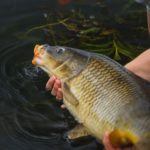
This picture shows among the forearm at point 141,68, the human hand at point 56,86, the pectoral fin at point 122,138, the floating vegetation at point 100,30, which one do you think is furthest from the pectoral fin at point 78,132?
the floating vegetation at point 100,30

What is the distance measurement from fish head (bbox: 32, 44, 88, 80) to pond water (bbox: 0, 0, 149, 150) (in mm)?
557

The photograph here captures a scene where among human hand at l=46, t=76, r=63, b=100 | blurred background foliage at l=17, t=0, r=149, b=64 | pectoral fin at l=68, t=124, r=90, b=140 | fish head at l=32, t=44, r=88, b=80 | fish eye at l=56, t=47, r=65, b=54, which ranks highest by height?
fish eye at l=56, t=47, r=65, b=54

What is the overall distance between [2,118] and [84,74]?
0.81 metres

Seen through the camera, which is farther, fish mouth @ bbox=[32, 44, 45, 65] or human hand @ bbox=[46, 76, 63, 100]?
human hand @ bbox=[46, 76, 63, 100]

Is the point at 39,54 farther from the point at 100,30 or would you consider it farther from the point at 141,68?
the point at 100,30

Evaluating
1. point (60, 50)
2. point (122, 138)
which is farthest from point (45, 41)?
point (122, 138)

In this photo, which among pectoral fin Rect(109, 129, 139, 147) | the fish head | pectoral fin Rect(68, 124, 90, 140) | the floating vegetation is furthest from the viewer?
the floating vegetation

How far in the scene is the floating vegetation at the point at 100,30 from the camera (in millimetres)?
3576

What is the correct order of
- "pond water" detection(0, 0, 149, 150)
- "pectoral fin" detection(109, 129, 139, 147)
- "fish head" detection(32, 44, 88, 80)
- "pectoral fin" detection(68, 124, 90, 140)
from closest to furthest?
"pectoral fin" detection(109, 129, 139, 147) < "fish head" detection(32, 44, 88, 80) < "pectoral fin" detection(68, 124, 90, 140) < "pond water" detection(0, 0, 149, 150)

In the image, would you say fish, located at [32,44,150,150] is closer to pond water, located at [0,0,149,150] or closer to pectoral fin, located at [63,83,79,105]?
pectoral fin, located at [63,83,79,105]

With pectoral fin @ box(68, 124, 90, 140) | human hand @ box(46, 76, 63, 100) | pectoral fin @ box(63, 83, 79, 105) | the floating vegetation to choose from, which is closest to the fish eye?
pectoral fin @ box(63, 83, 79, 105)

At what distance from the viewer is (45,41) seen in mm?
3660

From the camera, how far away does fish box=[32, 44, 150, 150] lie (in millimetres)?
2055

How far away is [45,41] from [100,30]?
1.48 ft
